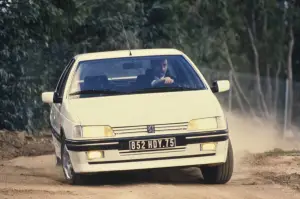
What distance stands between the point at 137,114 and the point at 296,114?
19285mm

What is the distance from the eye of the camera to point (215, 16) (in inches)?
1064

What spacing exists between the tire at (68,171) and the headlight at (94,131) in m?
0.47

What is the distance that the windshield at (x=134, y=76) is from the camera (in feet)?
35.7

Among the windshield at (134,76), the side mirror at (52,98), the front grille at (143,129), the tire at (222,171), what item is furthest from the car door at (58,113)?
the tire at (222,171)

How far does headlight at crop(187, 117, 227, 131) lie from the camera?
988cm

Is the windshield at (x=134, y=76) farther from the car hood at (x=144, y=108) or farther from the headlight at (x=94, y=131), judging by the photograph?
the headlight at (x=94, y=131)

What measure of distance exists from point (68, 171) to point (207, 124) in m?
1.68

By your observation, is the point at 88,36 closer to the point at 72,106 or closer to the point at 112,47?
the point at 112,47

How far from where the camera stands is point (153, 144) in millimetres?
9773

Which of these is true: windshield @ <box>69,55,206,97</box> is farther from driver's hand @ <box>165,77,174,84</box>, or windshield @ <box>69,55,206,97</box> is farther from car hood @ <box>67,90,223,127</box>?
car hood @ <box>67,90,223,127</box>

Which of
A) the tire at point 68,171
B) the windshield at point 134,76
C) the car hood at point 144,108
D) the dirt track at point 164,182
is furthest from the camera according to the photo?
the windshield at point 134,76

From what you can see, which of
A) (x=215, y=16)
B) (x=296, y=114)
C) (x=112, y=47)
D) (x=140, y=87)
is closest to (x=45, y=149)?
(x=112, y=47)

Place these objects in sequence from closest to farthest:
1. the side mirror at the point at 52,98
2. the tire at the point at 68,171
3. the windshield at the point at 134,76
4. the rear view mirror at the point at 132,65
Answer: the tire at the point at 68,171 < the windshield at the point at 134,76 < the side mirror at the point at 52,98 < the rear view mirror at the point at 132,65

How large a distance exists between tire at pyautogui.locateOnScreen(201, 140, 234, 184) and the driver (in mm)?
1215
